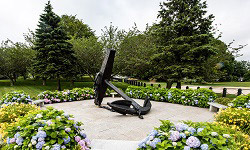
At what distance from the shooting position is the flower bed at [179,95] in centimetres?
688

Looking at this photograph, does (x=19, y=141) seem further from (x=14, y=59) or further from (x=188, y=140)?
(x=14, y=59)

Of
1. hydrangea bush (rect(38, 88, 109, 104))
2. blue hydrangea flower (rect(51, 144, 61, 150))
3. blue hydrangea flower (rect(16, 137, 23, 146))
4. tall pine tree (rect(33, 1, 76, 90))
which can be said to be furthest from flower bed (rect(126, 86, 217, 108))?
tall pine tree (rect(33, 1, 76, 90))

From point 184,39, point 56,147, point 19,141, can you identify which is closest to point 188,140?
point 56,147

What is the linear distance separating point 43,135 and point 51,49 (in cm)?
1239

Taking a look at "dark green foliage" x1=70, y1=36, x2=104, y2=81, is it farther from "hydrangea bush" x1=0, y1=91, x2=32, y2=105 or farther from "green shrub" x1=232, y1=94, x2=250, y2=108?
"green shrub" x1=232, y1=94, x2=250, y2=108

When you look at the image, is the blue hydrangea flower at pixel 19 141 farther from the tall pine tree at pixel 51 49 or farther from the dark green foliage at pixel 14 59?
the dark green foliage at pixel 14 59

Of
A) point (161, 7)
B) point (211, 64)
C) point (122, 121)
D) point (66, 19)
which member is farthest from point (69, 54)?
point (66, 19)

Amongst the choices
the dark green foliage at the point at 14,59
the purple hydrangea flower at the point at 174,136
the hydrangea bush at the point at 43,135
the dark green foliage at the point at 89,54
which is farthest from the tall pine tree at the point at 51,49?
the purple hydrangea flower at the point at 174,136

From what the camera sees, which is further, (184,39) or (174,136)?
(184,39)

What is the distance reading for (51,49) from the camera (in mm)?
12359

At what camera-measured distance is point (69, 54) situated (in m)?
13.1

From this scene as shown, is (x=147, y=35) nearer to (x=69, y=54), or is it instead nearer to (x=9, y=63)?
(x=69, y=54)

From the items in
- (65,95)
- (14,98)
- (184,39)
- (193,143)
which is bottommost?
(65,95)

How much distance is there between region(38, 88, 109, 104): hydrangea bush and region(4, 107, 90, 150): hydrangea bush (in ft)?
18.9
